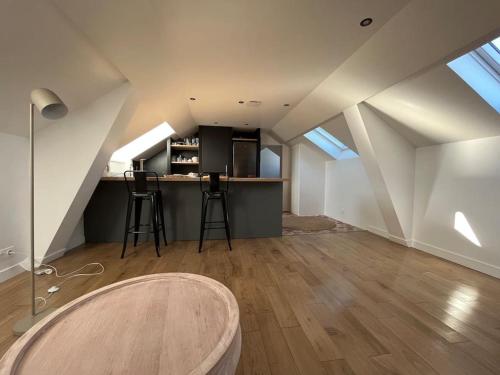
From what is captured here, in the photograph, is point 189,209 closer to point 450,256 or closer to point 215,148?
point 215,148

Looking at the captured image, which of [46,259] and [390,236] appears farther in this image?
[390,236]

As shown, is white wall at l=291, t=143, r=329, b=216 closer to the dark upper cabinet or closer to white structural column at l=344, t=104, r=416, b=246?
the dark upper cabinet

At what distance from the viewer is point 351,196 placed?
15.1ft

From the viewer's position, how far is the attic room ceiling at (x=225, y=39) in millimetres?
1498

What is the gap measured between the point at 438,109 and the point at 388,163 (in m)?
0.89

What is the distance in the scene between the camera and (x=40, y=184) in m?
2.27

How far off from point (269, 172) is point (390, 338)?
15.3ft

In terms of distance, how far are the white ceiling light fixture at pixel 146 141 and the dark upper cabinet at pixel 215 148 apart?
2.43 feet

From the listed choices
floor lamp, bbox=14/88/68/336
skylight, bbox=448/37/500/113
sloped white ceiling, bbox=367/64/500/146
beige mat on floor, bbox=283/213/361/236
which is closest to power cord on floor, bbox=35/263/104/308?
floor lamp, bbox=14/88/68/336

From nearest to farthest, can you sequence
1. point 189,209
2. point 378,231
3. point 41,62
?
point 41,62, point 189,209, point 378,231

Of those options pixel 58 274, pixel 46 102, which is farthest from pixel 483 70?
pixel 58 274

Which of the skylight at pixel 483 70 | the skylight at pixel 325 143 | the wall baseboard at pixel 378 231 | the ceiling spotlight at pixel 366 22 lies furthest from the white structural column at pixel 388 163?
the skylight at pixel 325 143

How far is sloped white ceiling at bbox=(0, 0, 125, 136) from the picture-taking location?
1293mm

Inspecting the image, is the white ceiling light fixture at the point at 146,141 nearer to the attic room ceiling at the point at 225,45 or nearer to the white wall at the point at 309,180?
the attic room ceiling at the point at 225,45
